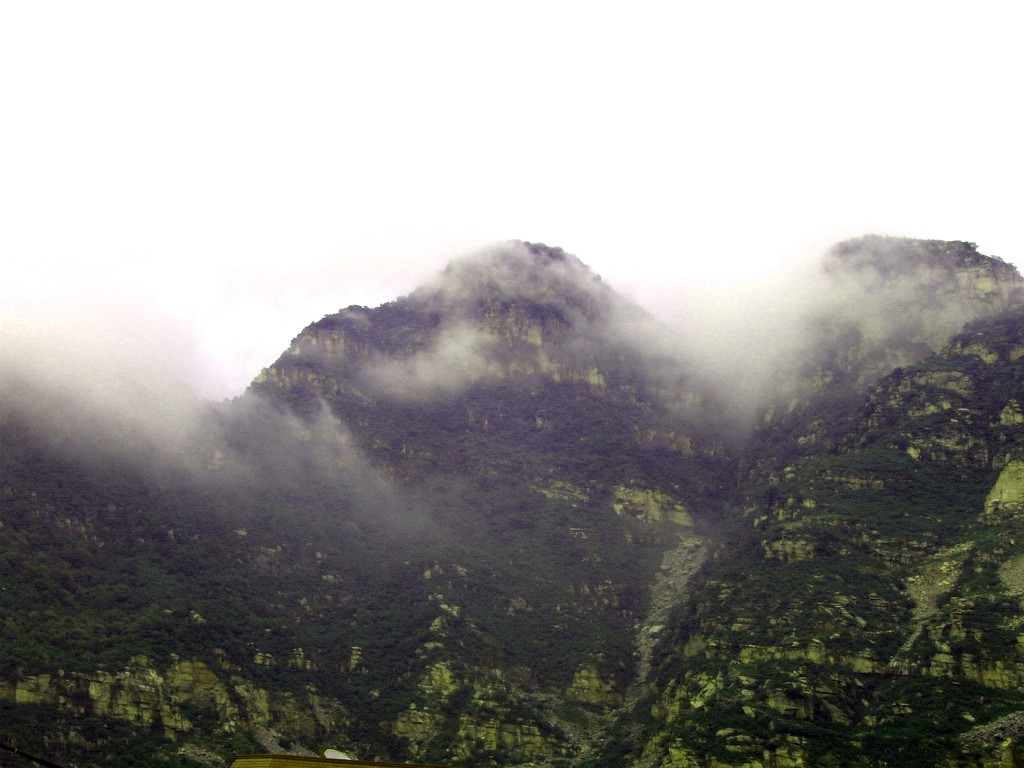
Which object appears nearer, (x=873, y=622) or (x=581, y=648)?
(x=873, y=622)

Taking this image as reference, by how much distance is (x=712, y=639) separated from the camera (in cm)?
16512

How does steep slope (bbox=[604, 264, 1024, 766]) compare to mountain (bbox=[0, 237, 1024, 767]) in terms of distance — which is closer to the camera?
steep slope (bbox=[604, 264, 1024, 766])

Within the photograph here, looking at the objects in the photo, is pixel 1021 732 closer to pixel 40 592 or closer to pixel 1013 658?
pixel 1013 658

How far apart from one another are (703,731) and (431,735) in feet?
149

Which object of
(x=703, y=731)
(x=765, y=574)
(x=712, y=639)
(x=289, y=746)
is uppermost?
(x=765, y=574)

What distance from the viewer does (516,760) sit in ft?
522

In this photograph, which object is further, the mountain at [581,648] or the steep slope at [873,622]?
the mountain at [581,648]

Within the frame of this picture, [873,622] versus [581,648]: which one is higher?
[873,622]

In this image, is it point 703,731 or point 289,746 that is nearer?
point 703,731

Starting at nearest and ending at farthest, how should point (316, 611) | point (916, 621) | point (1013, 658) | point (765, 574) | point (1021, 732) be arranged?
point (1021, 732), point (1013, 658), point (916, 621), point (765, 574), point (316, 611)

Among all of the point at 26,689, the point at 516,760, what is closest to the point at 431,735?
the point at 516,760

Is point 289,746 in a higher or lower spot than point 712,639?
lower

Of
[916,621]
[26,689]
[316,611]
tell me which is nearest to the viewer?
[26,689]

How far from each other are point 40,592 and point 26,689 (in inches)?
984
